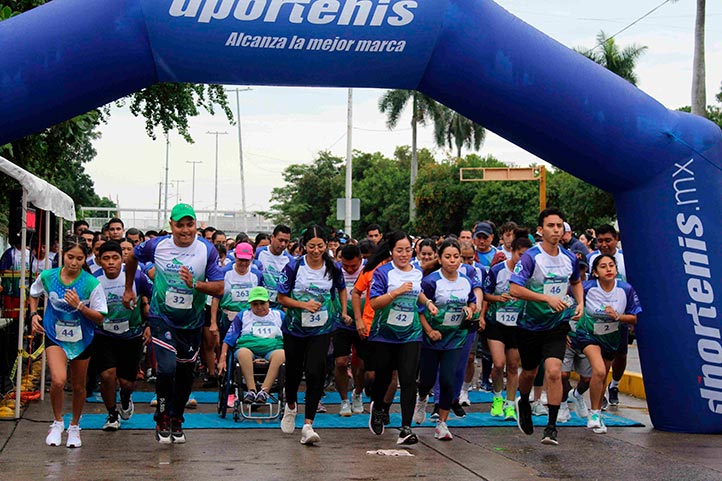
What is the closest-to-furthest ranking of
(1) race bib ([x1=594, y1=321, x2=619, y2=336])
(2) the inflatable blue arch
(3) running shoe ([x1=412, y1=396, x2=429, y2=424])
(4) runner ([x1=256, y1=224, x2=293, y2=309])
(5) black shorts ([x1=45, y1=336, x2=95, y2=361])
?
(2) the inflatable blue arch < (5) black shorts ([x1=45, y1=336, x2=95, y2=361]) < (1) race bib ([x1=594, y1=321, x2=619, y2=336]) < (3) running shoe ([x1=412, y1=396, x2=429, y2=424]) < (4) runner ([x1=256, y1=224, x2=293, y2=309])

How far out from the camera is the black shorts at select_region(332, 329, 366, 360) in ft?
38.6

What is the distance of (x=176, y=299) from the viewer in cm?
923

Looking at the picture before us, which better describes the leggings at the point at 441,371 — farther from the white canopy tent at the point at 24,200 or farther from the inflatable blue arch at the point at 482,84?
the white canopy tent at the point at 24,200

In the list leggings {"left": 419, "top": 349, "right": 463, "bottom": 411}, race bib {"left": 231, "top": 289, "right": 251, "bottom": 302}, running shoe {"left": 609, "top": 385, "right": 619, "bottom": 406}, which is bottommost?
running shoe {"left": 609, "top": 385, "right": 619, "bottom": 406}

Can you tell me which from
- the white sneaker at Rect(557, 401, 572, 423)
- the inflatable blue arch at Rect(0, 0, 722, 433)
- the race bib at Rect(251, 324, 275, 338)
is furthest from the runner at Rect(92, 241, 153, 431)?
the white sneaker at Rect(557, 401, 572, 423)

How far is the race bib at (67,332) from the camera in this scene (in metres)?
9.23

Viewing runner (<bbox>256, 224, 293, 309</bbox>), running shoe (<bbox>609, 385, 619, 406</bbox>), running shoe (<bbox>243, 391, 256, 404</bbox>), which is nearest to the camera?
running shoe (<bbox>243, 391, 256, 404</bbox>)

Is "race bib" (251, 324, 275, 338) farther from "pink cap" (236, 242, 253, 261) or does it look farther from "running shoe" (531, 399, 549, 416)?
"running shoe" (531, 399, 549, 416)

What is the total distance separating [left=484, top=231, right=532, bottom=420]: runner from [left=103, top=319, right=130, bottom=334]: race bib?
373 centimetres

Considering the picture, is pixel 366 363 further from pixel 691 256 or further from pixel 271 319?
pixel 691 256

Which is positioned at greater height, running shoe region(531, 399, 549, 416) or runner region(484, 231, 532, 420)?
runner region(484, 231, 532, 420)

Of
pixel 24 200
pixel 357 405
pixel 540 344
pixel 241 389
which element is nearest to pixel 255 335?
pixel 241 389

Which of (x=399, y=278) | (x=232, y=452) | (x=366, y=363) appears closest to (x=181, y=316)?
(x=232, y=452)

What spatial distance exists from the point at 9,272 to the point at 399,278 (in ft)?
18.7
